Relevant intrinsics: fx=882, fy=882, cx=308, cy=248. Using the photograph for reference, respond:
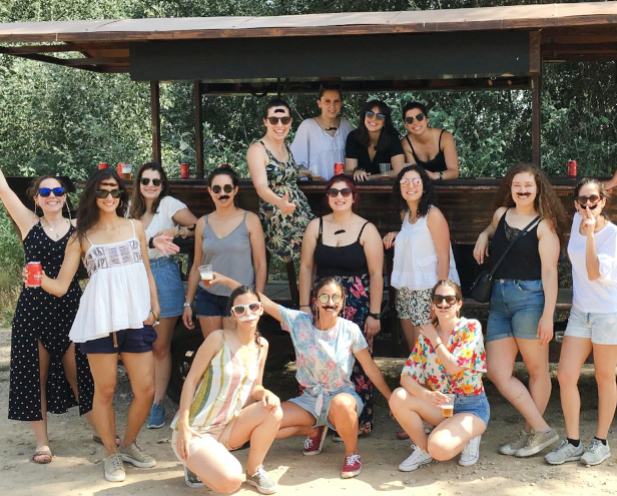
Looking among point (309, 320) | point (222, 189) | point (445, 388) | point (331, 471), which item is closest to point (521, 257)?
point (445, 388)

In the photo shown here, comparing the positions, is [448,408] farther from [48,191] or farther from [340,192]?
[48,191]

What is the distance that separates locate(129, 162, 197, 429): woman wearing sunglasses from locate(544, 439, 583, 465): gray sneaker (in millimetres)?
2589

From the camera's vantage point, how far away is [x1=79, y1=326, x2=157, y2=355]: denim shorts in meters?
4.93

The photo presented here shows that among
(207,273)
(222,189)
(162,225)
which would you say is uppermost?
(222,189)

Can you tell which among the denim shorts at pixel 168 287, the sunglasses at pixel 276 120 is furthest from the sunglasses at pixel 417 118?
the denim shorts at pixel 168 287

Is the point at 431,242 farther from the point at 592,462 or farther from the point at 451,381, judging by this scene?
the point at 592,462

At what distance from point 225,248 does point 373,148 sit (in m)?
1.38

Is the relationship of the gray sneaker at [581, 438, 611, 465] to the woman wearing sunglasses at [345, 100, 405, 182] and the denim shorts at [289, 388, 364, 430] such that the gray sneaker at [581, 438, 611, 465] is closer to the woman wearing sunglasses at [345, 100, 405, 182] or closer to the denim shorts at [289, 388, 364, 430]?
the denim shorts at [289, 388, 364, 430]

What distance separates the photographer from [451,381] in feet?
16.5

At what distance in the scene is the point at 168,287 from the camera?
5.96 metres

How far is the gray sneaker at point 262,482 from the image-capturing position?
4.74 meters

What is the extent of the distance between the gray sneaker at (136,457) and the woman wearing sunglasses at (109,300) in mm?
145

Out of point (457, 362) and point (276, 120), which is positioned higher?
point (276, 120)

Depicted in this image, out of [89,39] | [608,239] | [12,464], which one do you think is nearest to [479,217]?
[608,239]
